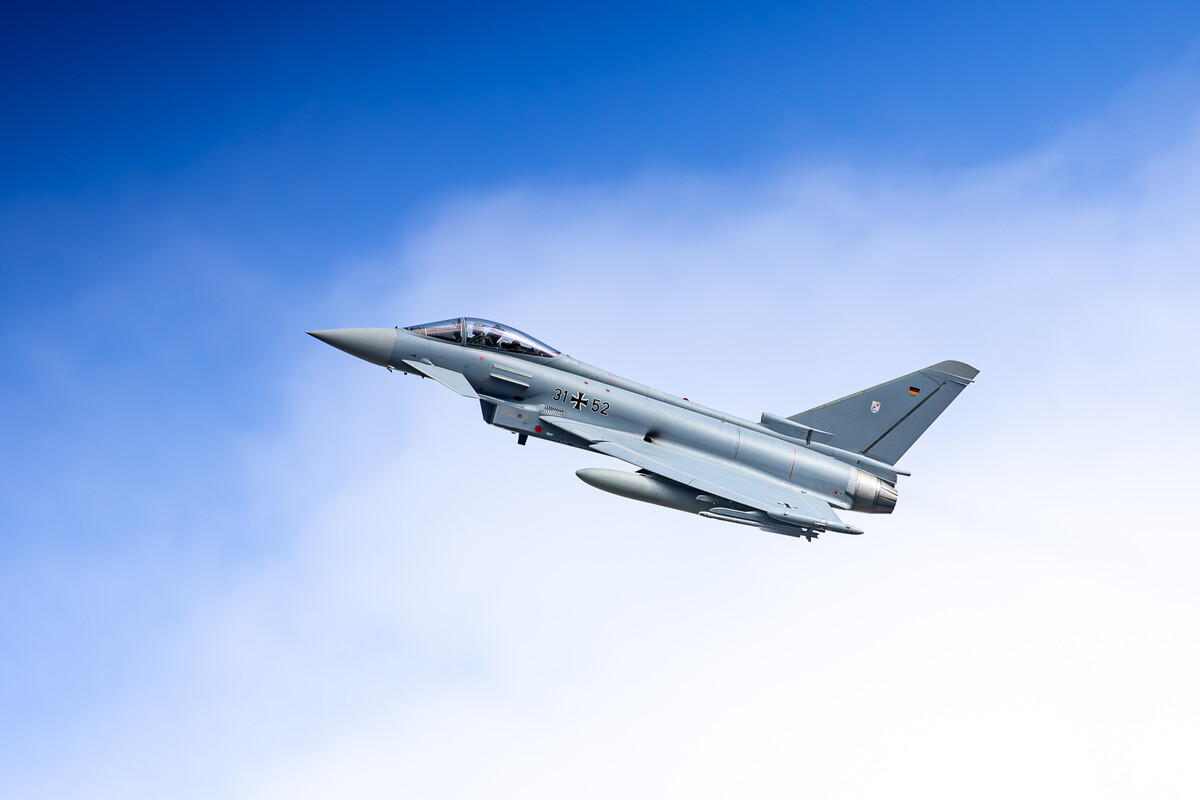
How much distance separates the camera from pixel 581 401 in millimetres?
21875

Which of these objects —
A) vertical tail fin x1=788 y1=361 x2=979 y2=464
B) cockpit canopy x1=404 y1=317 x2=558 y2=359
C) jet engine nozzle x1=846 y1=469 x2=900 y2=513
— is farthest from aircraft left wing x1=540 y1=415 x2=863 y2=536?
vertical tail fin x1=788 y1=361 x2=979 y2=464

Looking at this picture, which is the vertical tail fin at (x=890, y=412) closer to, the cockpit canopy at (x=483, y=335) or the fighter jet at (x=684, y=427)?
the fighter jet at (x=684, y=427)

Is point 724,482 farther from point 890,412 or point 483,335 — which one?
point 483,335

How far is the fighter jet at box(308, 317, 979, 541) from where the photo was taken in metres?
21.1

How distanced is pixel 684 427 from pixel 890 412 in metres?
5.77

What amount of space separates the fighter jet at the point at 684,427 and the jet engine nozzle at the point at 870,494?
0.03 metres

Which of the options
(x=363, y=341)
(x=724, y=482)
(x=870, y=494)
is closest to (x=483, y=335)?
(x=363, y=341)

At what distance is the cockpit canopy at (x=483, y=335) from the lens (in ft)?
71.7

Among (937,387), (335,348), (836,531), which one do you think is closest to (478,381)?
(335,348)

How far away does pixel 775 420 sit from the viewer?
916 inches

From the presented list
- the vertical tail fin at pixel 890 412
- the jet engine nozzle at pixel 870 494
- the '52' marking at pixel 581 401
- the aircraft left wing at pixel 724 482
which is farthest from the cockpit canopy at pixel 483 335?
the jet engine nozzle at pixel 870 494

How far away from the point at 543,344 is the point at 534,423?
2.04 metres

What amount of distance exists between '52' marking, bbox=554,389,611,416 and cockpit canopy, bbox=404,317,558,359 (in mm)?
1005

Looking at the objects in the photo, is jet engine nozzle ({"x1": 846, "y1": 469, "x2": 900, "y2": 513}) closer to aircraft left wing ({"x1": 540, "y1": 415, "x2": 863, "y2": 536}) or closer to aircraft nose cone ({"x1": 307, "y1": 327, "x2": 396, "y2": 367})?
aircraft left wing ({"x1": 540, "y1": 415, "x2": 863, "y2": 536})
